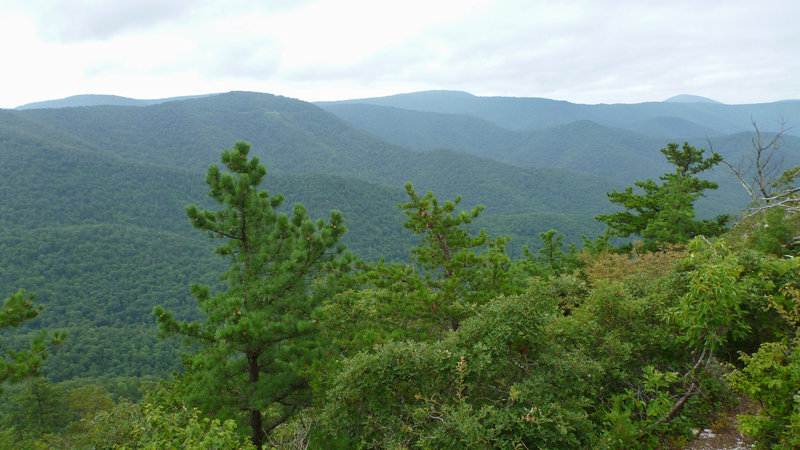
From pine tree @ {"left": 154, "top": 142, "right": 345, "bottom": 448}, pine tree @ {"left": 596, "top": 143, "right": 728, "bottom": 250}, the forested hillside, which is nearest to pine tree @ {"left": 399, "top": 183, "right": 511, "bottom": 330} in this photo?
the forested hillside

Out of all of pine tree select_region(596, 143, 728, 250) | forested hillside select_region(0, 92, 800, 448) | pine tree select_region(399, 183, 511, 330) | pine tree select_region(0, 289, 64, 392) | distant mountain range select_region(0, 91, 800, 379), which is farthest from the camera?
distant mountain range select_region(0, 91, 800, 379)

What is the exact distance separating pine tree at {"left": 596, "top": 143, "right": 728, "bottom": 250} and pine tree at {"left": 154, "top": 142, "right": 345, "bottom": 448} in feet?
46.7

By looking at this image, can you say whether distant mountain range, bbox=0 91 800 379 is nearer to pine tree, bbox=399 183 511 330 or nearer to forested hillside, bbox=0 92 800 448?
forested hillside, bbox=0 92 800 448

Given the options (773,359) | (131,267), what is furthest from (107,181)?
(773,359)

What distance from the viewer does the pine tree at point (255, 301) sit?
26.9ft

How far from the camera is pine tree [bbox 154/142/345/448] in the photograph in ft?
26.9

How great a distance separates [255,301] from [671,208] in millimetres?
17028

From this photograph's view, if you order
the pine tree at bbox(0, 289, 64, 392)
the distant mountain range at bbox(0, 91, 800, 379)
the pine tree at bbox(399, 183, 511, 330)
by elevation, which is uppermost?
the pine tree at bbox(399, 183, 511, 330)

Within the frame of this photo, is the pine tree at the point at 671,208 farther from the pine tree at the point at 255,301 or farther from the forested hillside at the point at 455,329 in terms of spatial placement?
the pine tree at the point at 255,301

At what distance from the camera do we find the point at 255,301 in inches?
338

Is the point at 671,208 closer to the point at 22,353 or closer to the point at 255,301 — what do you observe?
the point at 255,301

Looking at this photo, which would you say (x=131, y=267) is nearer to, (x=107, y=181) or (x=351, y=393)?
(x=107, y=181)

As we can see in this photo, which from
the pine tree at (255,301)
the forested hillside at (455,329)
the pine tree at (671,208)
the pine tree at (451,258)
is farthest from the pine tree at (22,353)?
the pine tree at (671,208)

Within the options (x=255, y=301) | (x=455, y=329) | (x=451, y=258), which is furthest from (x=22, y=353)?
(x=451, y=258)
